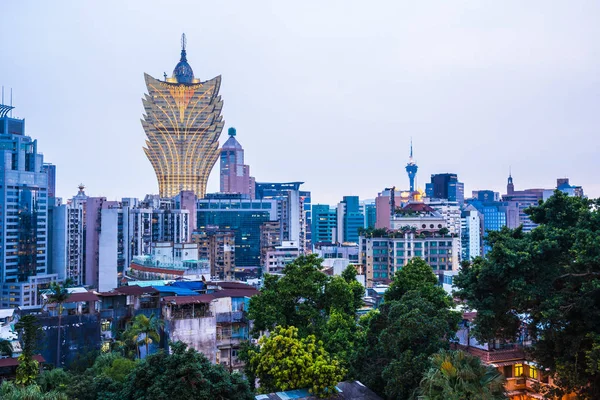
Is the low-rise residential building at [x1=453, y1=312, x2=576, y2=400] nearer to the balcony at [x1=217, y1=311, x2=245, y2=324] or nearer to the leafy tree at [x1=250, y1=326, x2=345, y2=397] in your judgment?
the leafy tree at [x1=250, y1=326, x2=345, y2=397]

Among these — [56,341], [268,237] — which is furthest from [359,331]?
[268,237]

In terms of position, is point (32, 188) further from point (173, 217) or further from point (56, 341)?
point (56, 341)

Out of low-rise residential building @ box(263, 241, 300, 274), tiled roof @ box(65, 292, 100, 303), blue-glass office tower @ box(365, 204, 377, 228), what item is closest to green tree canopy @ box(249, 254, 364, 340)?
tiled roof @ box(65, 292, 100, 303)

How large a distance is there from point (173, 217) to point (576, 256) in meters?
109

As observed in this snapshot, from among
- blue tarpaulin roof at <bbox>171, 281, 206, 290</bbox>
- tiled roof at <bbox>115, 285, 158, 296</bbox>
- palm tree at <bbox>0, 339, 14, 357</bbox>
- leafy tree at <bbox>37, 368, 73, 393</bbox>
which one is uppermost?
tiled roof at <bbox>115, 285, 158, 296</bbox>

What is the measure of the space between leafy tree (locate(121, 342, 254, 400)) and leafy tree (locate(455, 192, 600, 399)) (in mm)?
10100

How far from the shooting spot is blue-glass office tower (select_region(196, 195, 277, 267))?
516 feet

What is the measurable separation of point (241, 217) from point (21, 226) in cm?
7523

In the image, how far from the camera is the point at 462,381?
58.3ft

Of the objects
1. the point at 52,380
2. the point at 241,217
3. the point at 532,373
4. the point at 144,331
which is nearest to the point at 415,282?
the point at 532,373

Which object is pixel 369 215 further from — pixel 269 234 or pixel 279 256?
pixel 279 256

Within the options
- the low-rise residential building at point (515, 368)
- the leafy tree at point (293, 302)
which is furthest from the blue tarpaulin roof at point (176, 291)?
the low-rise residential building at point (515, 368)

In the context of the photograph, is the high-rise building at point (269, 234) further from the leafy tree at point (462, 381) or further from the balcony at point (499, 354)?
the leafy tree at point (462, 381)

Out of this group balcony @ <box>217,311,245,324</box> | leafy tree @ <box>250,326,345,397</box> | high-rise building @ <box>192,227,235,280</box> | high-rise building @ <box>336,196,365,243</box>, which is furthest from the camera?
high-rise building @ <box>336,196,365,243</box>
